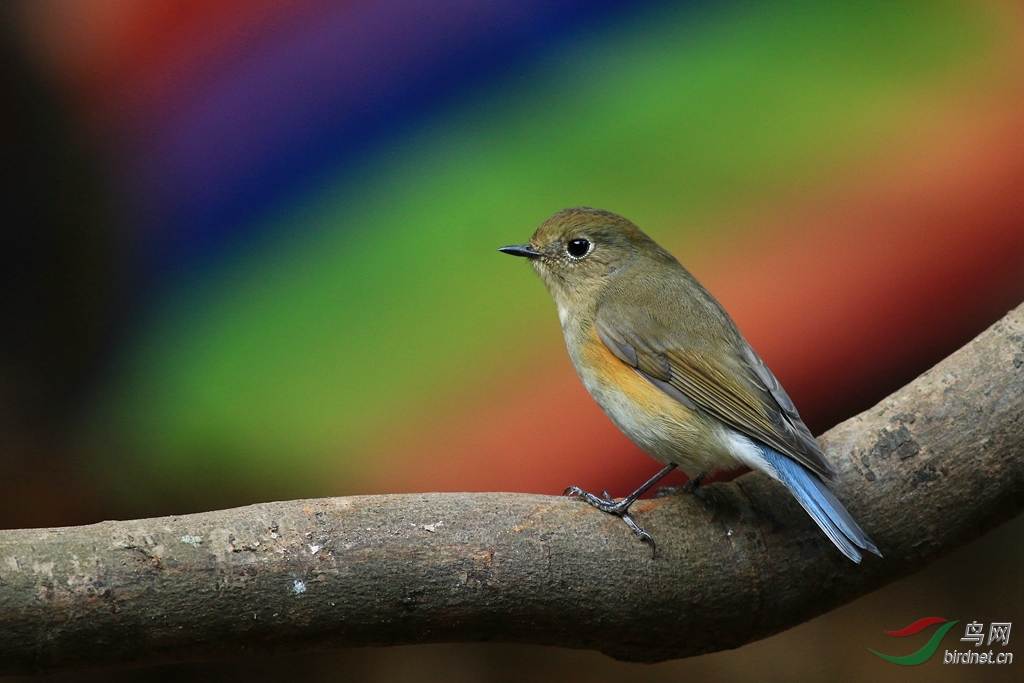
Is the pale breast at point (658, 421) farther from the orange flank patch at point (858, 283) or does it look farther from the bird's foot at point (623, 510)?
the orange flank patch at point (858, 283)

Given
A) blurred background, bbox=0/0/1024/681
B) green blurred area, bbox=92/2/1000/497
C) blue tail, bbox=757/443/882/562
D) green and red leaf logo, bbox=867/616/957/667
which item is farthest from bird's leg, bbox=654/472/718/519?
green and red leaf logo, bbox=867/616/957/667

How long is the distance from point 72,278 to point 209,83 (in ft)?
2.55

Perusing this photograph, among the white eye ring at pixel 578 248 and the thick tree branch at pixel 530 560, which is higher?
the white eye ring at pixel 578 248

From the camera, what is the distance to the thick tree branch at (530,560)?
5.47 ft

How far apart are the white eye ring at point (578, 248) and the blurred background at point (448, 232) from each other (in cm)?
63

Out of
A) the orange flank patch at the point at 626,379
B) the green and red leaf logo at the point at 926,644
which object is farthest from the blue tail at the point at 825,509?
the green and red leaf logo at the point at 926,644

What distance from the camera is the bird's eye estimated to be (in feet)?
8.52

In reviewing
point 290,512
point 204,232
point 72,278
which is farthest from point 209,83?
point 290,512

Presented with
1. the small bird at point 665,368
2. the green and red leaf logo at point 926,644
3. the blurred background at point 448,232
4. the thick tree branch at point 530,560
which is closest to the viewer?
the thick tree branch at point 530,560

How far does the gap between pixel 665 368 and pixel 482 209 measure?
3.58 feet

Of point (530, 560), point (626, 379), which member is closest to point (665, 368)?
point (626, 379)

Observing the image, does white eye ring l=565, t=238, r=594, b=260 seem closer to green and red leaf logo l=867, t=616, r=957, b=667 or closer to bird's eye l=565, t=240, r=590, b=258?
bird's eye l=565, t=240, r=590, b=258

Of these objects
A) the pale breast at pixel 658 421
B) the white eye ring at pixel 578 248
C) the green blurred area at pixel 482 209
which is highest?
Result: the green blurred area at pixel 482 209

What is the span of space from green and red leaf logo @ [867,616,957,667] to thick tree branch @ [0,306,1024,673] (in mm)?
997
